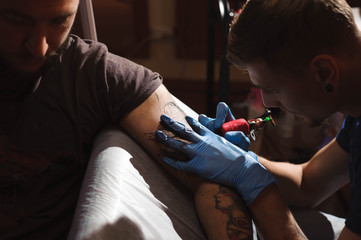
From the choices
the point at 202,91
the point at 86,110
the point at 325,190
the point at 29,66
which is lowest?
the point at 202,91

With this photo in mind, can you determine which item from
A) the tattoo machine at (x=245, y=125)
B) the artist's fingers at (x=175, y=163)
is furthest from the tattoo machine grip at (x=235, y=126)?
the artist's fingers at (x=175, y=163)

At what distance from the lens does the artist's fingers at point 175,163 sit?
109cm

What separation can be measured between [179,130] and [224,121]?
0.77 ft

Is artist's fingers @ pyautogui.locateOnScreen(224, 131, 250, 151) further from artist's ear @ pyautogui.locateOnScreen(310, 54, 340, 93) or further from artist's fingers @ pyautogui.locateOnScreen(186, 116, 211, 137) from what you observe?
artist's ear @ pyautogui.locateOnScreen(310, 54, 340, 93)

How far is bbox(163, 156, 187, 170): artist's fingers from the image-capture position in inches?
42.9

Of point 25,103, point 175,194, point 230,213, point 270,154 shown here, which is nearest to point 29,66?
point 25,103

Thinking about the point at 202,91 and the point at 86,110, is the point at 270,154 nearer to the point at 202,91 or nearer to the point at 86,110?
the point at 202,91

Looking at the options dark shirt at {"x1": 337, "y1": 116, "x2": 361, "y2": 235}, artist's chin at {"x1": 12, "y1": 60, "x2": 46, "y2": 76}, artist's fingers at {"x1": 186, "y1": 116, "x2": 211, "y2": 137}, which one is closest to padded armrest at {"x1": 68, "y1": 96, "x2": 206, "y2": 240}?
artist's fingers at {"x1": 186, "y1": 116, "x2": 211, "y2": 137}

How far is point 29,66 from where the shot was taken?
1036mm

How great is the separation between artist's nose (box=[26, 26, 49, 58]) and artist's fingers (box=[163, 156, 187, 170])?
0.44 metres

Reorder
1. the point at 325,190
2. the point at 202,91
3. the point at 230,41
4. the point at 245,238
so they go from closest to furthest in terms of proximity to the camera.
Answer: the point at 245,238 < the point at 230,41 < the point at 325,190 < the point at 202,91

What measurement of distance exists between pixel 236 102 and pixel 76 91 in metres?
2.39

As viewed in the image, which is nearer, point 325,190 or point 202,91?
point 325,190

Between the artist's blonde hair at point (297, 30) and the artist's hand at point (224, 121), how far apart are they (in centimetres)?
26
